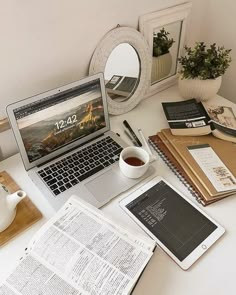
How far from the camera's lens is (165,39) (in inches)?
42.1

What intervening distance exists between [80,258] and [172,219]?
24cm

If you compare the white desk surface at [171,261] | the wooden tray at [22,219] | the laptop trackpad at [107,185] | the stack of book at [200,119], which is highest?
the stack of book at [200,119]

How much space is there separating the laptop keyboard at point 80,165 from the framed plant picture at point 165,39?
0.38 meters

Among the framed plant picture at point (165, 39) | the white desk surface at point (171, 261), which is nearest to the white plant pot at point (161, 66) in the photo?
the framed plant picture at point (165, 39)

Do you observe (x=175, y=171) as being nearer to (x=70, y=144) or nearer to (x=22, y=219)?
(x=70, y=144)

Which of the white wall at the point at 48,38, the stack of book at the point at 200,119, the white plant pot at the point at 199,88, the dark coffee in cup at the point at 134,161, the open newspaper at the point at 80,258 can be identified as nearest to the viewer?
the open newspaper at the point at 80,258

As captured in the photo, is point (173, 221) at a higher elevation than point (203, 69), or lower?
lower

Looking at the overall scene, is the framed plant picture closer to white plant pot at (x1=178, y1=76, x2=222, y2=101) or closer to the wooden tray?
white plant pot at (x1=178, y1=76, x2=222, y2=101)

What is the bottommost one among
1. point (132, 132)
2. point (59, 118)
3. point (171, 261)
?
point (171, 261)

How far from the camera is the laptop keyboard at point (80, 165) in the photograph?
77 cm

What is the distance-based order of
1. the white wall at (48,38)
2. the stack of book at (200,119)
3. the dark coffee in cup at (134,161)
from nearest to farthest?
the white wall at (48,38)
the dark coffee in cup at (134,161)
the stack of book at (200,119)

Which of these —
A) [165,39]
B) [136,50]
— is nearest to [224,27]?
[165,39]

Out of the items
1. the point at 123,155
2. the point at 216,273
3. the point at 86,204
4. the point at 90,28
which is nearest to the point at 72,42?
the point at 90,28

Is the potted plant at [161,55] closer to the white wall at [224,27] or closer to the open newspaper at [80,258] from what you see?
the white wall at [224,27]
